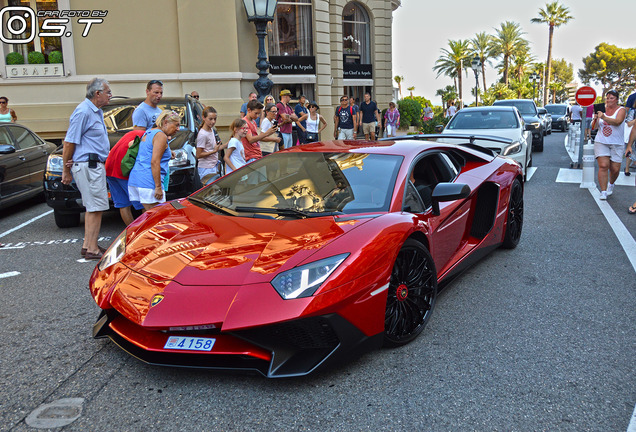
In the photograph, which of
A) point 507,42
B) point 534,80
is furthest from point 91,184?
point 507,42

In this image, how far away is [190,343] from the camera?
295cm

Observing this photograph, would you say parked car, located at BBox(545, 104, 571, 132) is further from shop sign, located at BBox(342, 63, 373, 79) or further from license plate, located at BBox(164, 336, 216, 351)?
license plate, located at BBox(164, 336, 216, 351)

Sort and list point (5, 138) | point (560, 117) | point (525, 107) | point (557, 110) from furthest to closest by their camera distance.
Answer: point (557, 110), point (560, 117), point (525, 107), point (5, 138)

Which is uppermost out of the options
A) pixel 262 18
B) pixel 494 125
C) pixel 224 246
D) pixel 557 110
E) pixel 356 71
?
pixel 262 18

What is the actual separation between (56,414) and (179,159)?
16.6ft

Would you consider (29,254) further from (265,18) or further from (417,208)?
(265,18)

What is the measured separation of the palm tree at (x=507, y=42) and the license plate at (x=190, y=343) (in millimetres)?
75299

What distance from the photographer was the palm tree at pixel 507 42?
72.7m

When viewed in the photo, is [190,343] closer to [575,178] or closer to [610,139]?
[610,139]

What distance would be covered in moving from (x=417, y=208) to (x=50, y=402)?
101 inches

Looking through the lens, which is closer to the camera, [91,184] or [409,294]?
[409,294]

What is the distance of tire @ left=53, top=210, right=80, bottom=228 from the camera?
25.8 ft

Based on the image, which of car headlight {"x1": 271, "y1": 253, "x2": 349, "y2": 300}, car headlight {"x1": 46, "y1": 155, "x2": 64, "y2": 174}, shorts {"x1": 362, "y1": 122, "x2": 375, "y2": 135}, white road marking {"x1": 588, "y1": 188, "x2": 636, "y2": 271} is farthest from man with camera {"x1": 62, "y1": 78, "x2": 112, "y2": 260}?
shorts {"x1": 362, "y1": 122, "x2": 375, "y2": 135}

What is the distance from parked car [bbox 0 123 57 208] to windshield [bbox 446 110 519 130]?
8004mm
